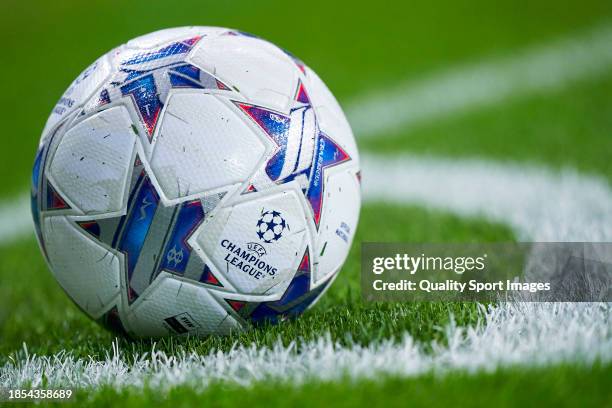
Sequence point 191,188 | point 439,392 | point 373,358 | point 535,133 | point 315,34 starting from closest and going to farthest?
1. point 439,392
2. point 373,358
3. point 191,188
4. point 535,133
5. point 315,34

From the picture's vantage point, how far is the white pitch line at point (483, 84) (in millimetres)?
8484

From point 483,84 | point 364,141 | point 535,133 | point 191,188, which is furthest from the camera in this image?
point 483,84

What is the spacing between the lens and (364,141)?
784 cm

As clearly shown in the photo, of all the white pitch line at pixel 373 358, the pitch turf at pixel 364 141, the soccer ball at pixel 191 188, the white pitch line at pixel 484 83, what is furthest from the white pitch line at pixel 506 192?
the white pitch line at pixel 484 83

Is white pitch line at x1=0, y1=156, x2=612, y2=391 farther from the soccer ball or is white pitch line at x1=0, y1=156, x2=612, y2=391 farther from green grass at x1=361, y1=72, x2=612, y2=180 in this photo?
green grass at x1=361, y1=72, x2=612, y2=180

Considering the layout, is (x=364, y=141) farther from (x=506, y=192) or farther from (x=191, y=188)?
(x=191, y=188)

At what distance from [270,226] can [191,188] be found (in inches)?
11.8

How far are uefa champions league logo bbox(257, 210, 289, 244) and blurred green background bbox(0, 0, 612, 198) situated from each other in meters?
5.94

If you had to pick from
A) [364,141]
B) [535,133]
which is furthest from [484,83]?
[535,133]

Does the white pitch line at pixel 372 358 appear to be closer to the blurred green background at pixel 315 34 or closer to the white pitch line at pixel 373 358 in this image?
the white pitch line at pixel 373 358

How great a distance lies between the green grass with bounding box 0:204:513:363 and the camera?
267 centimetres

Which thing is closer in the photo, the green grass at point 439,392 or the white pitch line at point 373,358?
the green grass at point 439,392

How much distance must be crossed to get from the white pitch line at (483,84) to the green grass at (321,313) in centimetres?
335

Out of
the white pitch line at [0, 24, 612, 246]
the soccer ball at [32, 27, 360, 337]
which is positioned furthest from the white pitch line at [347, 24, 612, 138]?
the soccer ball at [32, 27, 360, 337]
